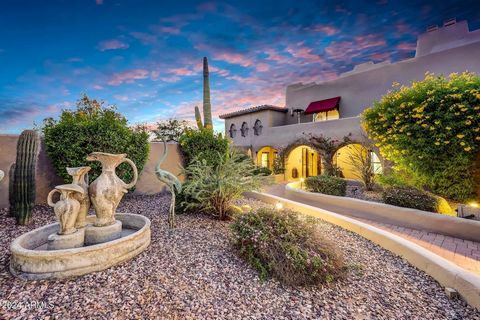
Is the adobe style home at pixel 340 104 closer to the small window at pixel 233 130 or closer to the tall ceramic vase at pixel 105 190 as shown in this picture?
the small window at pixel 233 130

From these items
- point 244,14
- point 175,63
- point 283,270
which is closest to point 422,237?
point 283,270

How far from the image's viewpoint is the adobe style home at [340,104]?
39.5 ft

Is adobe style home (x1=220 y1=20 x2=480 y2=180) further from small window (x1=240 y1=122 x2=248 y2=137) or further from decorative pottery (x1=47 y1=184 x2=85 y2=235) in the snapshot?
decorative pottery (x1=47 y1=184 x2=85 y2=235)

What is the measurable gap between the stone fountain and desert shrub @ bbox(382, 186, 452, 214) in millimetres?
6310

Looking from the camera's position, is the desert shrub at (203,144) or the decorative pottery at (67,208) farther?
the desert shrub at (203,144)

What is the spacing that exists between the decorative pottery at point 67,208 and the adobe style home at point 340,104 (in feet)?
31.2

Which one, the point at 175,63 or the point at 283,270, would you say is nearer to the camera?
the point at 283,270

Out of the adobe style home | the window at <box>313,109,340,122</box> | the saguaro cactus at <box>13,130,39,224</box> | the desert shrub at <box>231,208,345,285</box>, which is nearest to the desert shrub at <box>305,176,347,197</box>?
the adobe style home

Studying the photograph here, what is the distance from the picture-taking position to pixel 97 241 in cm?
306

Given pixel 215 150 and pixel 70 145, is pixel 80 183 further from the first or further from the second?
pixel 215 150

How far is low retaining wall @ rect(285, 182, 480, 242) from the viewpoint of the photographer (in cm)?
479

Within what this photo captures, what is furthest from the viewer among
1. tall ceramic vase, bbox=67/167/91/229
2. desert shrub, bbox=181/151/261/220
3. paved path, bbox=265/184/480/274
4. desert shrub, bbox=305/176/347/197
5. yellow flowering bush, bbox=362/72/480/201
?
desert shrub, bbox=305/176/347/197

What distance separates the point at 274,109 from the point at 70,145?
14.8 m

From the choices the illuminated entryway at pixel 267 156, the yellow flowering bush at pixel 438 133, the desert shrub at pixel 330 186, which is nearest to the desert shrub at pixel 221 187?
the desert shrub at pixel 330 186
